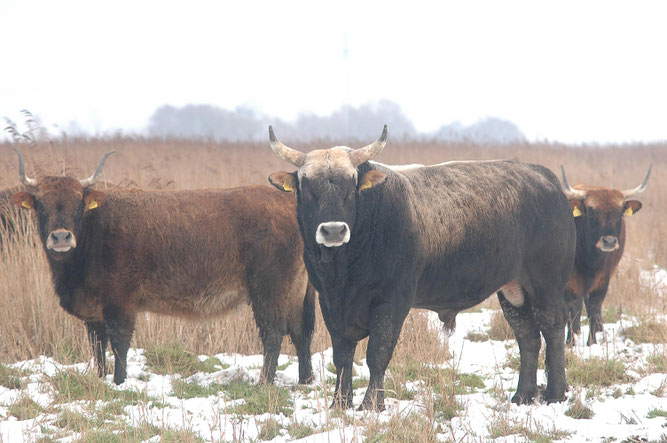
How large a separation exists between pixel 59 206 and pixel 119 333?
49.6 inches

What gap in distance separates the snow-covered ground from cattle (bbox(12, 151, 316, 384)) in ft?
1.57

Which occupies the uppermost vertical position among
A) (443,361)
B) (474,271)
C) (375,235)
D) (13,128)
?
(13,128)

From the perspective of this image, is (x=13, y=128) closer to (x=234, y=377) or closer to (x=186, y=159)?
(x=234, y=377)

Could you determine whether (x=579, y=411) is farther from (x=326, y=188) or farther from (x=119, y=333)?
(x=119, y=333)

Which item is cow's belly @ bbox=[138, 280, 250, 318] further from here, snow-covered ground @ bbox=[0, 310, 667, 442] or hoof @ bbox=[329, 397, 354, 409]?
hoof @ bbox=[329, 397, 354, 409]

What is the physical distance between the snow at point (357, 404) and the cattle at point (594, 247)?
0.77 m

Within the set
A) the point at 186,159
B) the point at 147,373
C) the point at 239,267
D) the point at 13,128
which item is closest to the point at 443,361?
the point at 239,267

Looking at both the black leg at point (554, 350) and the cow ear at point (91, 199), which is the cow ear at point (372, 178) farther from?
the cow ear at point (91, 199)

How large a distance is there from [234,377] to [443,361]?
2.00 metres

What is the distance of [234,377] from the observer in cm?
609

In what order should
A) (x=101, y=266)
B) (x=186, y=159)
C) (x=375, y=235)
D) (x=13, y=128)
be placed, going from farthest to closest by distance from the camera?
(x=186, y=159), (x=13, y=128), (x=101, y=266), (x=375, y=235)

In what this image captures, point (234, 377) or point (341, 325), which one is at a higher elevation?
point (341, 325)

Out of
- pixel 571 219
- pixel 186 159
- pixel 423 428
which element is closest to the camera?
pixel 423 428

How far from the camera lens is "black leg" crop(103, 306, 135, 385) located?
19.8 ft
